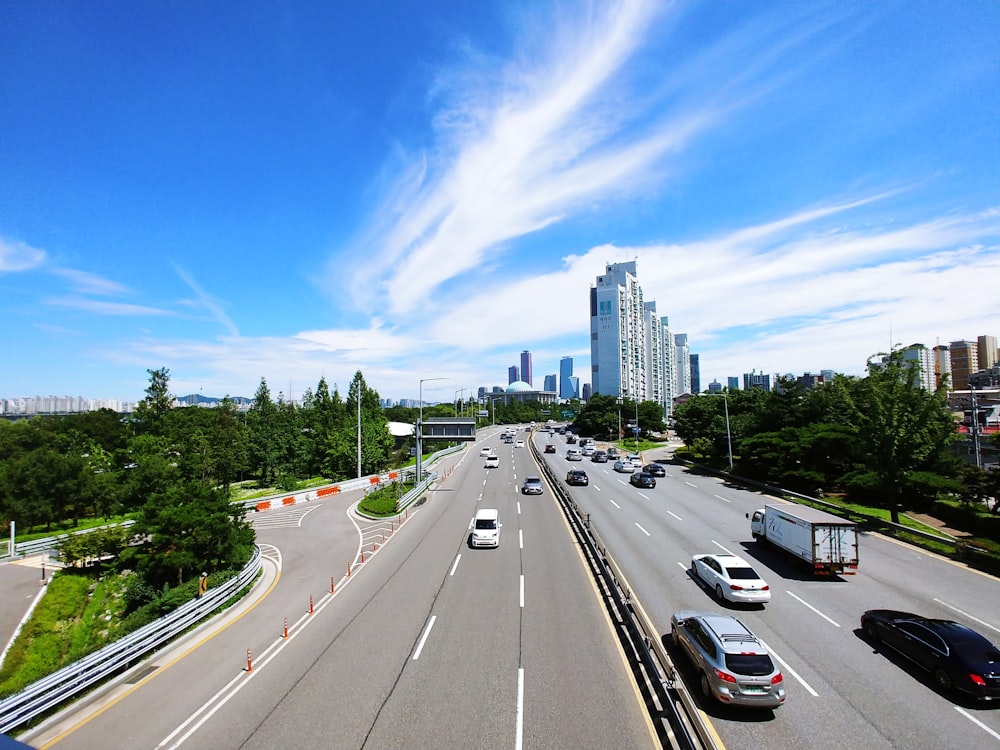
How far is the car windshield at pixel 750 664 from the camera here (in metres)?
11.5

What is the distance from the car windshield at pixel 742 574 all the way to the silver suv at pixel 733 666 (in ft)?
18.8

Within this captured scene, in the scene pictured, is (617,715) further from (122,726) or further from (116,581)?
(116,581)

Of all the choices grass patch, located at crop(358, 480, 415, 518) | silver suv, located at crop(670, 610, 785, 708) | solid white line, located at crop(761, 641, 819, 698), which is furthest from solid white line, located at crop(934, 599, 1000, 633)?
grass patch, located at crop(358, 480, 415, 518)

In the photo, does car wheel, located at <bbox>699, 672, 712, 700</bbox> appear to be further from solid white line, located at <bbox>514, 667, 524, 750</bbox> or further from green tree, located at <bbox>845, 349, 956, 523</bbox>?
green tree, located at <bbox>845, 349, 956, 523</bbox>

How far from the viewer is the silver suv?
1133cm

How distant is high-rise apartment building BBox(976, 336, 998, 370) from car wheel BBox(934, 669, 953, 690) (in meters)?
193

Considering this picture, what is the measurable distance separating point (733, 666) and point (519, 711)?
5.00 meters

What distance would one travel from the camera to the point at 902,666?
14.1 meters

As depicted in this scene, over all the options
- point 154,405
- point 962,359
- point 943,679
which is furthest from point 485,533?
point 962,359

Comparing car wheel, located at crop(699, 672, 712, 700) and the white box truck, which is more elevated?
the white box truck

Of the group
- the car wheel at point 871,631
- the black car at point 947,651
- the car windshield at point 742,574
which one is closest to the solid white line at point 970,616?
the black car at point 947,651

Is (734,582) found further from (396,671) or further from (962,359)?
(962,359)

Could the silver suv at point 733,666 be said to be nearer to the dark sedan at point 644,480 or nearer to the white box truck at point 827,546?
the white box truck at point 827,546

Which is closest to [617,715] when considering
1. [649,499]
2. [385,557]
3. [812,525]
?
[812,525]
